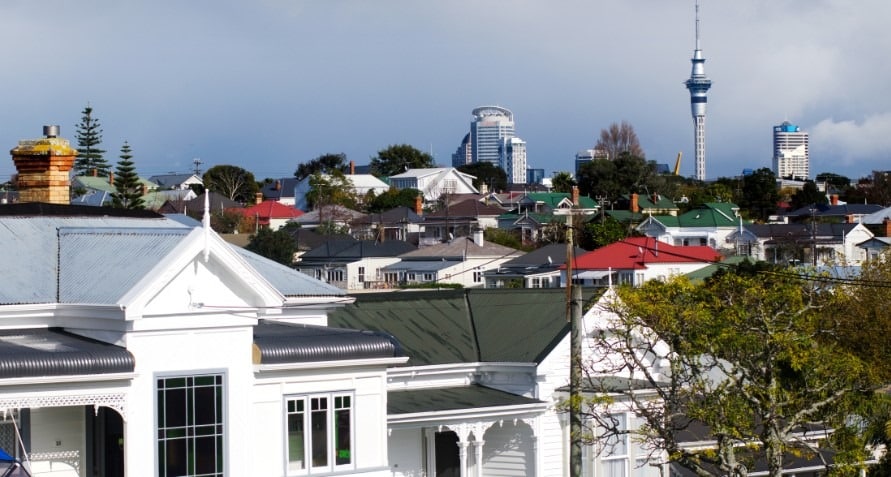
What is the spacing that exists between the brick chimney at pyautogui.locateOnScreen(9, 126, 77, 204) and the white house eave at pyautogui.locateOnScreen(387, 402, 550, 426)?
8477 millimetres

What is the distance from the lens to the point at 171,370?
2303 cm

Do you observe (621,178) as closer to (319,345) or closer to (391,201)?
(391,201)

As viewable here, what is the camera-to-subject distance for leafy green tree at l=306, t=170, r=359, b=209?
511ft

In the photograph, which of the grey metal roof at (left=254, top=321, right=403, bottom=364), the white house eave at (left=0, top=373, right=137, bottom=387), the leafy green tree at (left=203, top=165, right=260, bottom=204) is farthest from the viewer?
the leafy green tree at (left=203, top=165, right=260, bottom=204)

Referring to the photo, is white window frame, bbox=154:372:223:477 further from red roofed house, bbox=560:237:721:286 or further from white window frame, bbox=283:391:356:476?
red roofed house, bbox=560:237:721:286

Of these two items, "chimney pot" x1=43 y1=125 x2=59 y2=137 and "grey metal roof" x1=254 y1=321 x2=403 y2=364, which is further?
"chimney pot" x1=43 y1=125 x2=59 y2=137

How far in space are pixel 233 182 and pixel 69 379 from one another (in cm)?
15696

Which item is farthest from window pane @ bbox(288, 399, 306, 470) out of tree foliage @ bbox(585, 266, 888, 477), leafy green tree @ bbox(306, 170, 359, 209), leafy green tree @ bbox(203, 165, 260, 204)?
leafy green tree @ bbox(203, 165, 260, 204)

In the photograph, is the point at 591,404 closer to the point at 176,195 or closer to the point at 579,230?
the point at 579,230

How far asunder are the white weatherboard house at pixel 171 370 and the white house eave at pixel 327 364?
3cm

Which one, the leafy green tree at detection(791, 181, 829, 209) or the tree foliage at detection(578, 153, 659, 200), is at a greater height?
the tree foliage at detection(578, 153, 659, 200)

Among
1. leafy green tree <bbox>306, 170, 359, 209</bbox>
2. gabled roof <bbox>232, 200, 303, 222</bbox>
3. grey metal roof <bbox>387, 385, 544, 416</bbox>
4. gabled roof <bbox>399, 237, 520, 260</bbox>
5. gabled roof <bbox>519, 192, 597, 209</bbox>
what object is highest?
leafy green tree <bbox>306, 170, 359, 209</bbox>

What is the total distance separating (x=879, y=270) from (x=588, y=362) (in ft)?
78.0

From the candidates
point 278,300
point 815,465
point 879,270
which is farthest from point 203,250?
point 879,270
